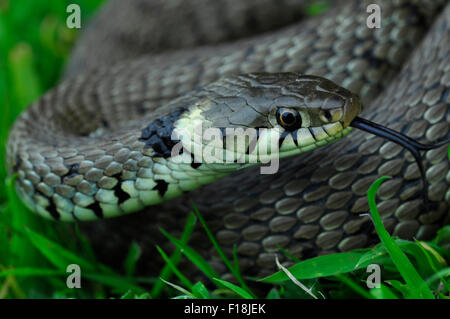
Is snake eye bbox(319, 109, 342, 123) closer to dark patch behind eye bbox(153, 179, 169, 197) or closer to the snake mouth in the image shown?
the snake mouth

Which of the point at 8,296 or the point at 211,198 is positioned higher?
the point at 211,198

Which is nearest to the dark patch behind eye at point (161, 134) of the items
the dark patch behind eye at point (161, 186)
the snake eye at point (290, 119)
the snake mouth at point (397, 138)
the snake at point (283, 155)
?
the snake at point (283, 155)

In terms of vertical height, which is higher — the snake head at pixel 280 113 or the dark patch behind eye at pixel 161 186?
the snake head at pixel 280 113

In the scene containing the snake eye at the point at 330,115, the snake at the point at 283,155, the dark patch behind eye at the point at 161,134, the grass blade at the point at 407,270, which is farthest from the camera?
the dark patch behind eye at the point at 161,134

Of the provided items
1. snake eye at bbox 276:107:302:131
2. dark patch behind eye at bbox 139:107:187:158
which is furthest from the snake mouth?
dark patch behind eye at bbox 139:107:187:158

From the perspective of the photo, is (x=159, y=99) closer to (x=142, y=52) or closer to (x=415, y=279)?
(x=142, y=52)

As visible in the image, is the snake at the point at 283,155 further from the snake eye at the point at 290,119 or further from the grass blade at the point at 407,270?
the grass blade at the point at 407,270

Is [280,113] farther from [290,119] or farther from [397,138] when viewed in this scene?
[397,138]

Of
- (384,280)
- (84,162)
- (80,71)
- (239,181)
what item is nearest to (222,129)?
(239,181)
